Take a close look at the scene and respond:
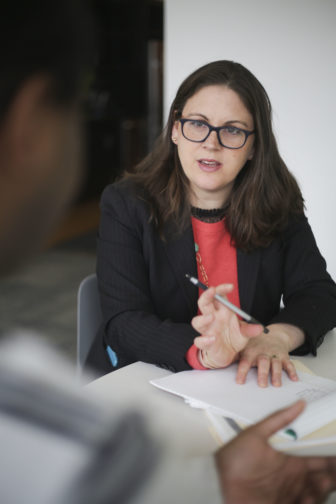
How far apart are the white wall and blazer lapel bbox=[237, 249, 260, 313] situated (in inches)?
51.8

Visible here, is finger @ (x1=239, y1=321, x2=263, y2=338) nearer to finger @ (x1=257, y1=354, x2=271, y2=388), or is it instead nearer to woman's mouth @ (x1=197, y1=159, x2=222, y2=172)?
finger @ (x1=257, y1=354, x2=271, y2=388)

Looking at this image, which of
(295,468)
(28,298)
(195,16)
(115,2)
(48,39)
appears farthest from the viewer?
(115,2)

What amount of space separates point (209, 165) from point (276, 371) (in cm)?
67

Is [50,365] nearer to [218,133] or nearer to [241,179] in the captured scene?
[218,133]

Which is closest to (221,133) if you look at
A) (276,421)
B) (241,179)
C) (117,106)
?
(241,179)

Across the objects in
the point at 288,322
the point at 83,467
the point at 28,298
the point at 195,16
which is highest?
the point at 195,16

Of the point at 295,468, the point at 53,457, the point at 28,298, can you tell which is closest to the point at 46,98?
the point at 53,457

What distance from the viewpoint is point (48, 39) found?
0.48 meters

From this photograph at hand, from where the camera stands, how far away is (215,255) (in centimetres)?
177

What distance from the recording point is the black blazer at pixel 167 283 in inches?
60.9

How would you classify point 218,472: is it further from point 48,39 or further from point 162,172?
point 162,172

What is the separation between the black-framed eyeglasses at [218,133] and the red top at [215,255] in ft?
0.84

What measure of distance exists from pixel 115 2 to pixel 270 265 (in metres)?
6.36

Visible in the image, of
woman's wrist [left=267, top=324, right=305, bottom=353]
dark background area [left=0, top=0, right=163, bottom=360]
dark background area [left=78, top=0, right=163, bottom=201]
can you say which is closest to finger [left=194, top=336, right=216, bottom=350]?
woman's wrist [left=267, top=324, right=305, bottom=353]
